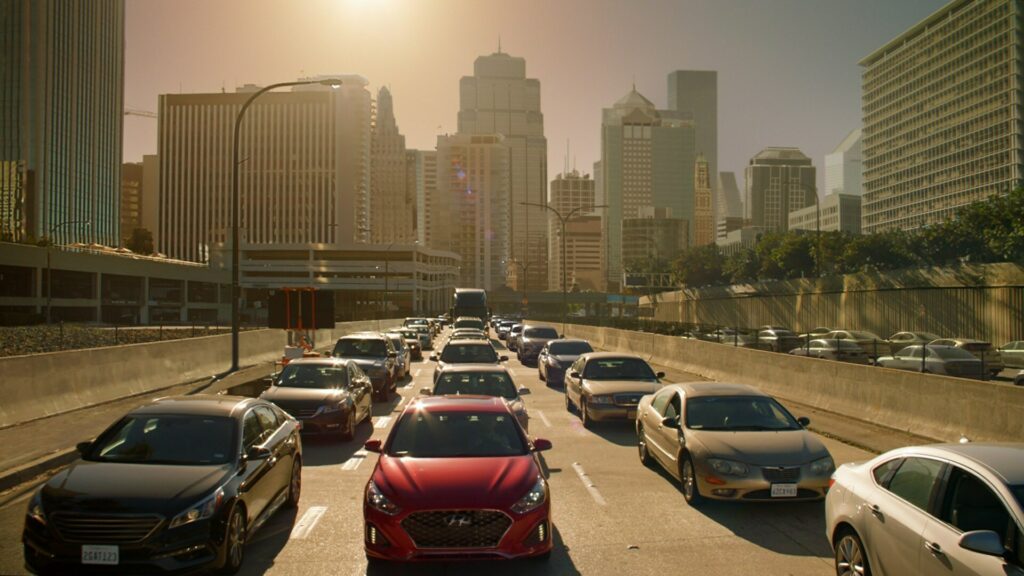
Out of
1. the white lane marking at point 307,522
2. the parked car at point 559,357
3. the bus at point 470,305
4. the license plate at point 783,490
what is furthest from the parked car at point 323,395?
the bus at point 470,305

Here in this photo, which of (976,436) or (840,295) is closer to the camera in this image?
(976,436)

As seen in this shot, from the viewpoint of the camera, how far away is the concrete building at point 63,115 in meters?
123

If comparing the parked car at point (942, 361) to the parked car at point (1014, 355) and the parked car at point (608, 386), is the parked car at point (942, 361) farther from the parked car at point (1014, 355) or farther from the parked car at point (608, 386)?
the parked car at point (608, 386)

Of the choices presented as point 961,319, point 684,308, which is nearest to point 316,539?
Result: point 961,319

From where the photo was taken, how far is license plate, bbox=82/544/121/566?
6.48 metres

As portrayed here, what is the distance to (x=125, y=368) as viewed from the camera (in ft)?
65.1

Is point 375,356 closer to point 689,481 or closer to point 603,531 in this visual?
point 689,481

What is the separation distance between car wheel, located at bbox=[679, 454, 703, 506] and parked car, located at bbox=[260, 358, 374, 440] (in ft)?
22.0

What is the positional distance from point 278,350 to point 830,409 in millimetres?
24406

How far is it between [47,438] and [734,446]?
429 inches

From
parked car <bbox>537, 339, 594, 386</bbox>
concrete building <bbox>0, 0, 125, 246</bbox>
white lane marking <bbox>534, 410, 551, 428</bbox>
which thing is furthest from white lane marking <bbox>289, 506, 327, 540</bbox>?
concrete building <bbox>0, 0, 125, 246</bbox>

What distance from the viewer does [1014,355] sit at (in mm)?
29219

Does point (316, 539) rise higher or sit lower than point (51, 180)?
lower

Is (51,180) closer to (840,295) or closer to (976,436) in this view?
(840,295)
